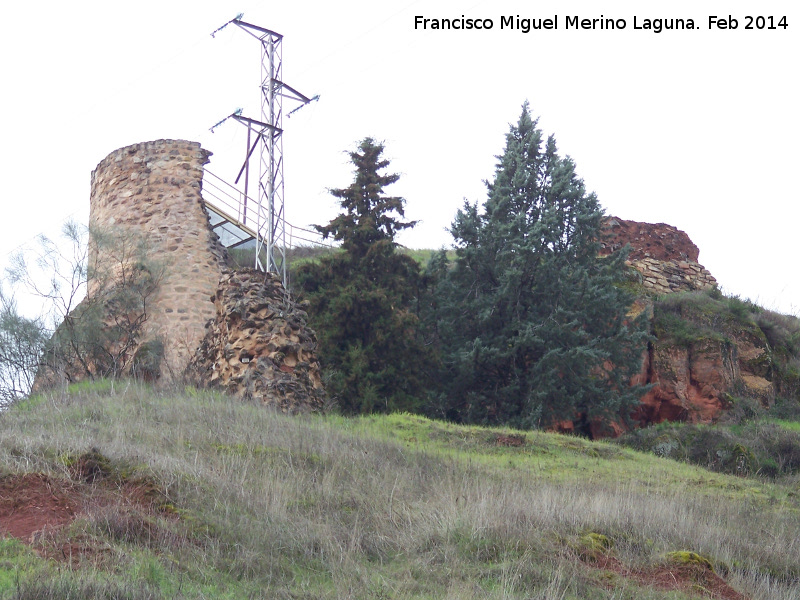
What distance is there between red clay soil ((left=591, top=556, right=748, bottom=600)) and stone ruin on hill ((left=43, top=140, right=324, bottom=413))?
7603 mm

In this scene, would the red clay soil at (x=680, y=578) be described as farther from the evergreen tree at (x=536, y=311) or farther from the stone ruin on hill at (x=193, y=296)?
the evergreen tree at (x=536, y=311)

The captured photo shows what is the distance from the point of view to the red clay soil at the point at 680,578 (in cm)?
671

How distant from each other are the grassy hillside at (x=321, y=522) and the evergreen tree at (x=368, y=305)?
609cm

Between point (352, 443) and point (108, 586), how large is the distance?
6.22 m

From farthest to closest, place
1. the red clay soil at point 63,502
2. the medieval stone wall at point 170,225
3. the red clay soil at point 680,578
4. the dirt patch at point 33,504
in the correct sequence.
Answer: the medieval stone wall at point 170,225, the red clay soil at point 680,578, the dirt patch at point 33,504, the red clay soil at point 63,502

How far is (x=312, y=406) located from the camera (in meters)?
14.3

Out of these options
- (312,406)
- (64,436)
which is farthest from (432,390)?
(64,436)

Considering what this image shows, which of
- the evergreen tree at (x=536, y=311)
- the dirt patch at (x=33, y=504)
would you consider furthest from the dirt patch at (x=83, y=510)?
the evergreen tree at (x=536, y=311)

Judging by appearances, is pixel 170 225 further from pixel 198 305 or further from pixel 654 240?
pixel 654 240

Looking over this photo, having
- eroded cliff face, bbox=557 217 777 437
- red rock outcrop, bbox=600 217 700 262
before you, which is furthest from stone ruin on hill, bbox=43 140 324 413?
red rock outcrop, bbox=600 217 700 262

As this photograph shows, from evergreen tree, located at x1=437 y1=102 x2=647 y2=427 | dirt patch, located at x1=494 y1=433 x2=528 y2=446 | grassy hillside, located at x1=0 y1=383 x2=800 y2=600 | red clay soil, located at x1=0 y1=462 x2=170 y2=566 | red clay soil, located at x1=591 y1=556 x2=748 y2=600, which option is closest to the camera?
red clay soil, located at x1=0 y1=462 x2=170 y2=566

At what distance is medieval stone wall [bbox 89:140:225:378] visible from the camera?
17.4m

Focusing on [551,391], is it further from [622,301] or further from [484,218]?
[484,218]

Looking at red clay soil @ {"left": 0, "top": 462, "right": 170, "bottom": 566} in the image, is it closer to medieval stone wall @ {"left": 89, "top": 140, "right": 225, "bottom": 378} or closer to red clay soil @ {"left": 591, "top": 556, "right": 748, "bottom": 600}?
red clay soil @ {"left": 591, "top": 556, "right": 748, "bottom": 600}
